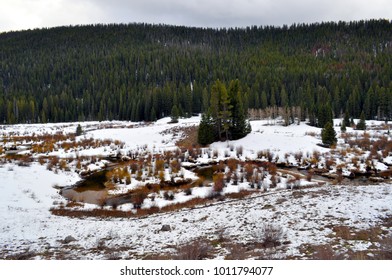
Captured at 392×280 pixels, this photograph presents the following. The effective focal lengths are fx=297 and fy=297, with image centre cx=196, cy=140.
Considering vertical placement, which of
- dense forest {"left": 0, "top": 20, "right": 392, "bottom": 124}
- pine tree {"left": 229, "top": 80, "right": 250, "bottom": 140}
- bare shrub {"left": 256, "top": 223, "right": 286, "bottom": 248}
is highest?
dense forest {"left": 0, "top": 20, "right": 392, "bottom": 124}

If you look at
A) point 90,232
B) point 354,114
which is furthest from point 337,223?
point 354,114

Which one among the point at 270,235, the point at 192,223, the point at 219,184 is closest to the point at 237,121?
the point at 219,184

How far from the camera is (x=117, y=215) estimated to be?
666 inches

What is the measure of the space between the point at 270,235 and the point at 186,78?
130096 millimetres

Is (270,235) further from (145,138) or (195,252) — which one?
(145,138)

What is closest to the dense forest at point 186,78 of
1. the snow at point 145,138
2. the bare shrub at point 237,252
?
the snow at point 145,138

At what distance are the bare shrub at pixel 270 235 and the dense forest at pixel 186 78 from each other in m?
50.4

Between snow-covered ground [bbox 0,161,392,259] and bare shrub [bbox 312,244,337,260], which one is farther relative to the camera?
snow-covered ground [bbox 0,161,392,259]

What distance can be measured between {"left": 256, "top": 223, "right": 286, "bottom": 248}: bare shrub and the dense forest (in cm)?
5045

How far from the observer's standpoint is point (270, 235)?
34.0 feet

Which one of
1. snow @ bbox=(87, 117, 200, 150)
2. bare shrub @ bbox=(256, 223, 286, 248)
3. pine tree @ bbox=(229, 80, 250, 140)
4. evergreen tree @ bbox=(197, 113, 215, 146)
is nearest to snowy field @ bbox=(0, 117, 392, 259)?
bare shrub @ bbox=(256, 223, 286, 248)

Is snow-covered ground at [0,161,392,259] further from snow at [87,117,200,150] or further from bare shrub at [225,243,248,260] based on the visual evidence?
snow at [87,117,200,150]

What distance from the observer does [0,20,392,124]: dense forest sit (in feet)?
313

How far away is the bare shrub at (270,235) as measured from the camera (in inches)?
391
